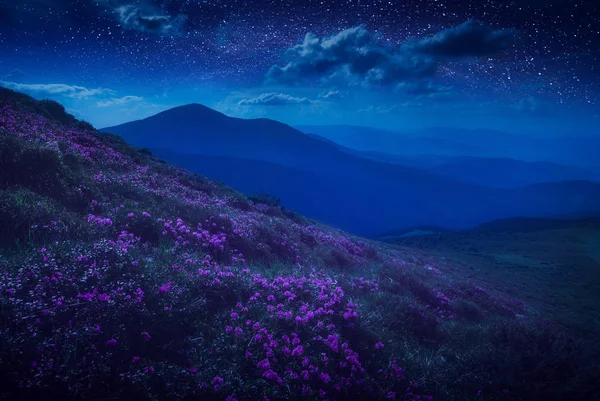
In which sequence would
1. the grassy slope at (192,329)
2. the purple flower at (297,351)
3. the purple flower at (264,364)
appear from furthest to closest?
the purple flower at (297,351) → the purple flower at (264,364) → the grassy slope at (192,329)

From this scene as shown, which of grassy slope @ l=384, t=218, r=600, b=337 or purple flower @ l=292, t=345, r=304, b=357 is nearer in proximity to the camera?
purple flower @ l=292, t=345, r=304, b=357

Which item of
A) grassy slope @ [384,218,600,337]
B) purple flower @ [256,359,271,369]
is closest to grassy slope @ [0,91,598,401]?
purple flower @ [256,359,271,369]

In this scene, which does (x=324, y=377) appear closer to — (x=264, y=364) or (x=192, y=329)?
(x=264, y=364)

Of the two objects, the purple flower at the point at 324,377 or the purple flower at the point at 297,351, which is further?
the purple flower at the point at 297,351

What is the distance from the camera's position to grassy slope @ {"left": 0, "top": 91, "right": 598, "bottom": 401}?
9.63 ft

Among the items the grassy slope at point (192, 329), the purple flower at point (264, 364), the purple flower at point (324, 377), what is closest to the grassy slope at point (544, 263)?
the grassy slope at point (192, 329)

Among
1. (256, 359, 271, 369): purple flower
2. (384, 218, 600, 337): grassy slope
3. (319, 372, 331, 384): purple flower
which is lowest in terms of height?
(384, 218, 600, 337): grassy slope

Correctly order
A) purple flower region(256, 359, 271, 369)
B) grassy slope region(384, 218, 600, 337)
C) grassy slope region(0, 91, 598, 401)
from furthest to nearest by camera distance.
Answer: grassy slope region(384, 218, 600, 337) < purple flower region(256, 359, 271, 369) < grassy slope region(0, 91, 598, 401)

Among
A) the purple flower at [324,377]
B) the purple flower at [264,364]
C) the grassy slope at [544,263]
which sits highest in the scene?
the purple flower at [264,364]

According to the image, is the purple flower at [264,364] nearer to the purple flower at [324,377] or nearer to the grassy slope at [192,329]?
the grassy slope at [192,329]

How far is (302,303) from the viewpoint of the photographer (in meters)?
4.93

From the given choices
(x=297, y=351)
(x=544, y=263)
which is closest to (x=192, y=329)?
(x=297, y=351)

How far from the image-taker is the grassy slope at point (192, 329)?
2.93m

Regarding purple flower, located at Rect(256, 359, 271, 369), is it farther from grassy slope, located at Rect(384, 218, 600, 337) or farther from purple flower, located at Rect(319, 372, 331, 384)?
grassy slope, located at Rect(384, 218, 600, 337)
